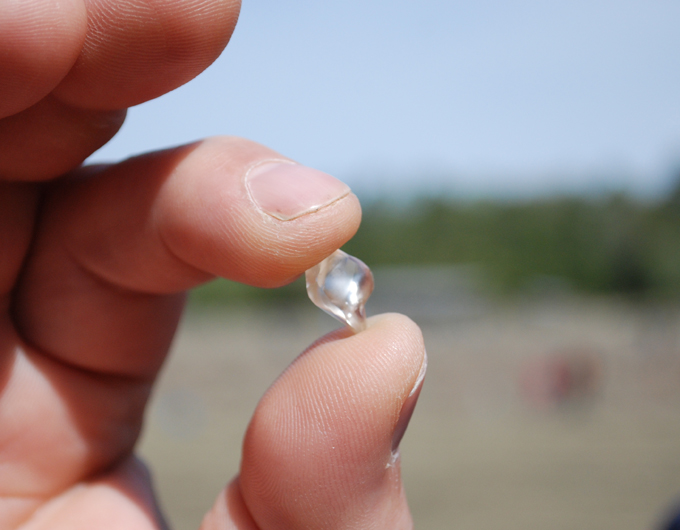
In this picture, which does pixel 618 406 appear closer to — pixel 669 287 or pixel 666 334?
pixel 666 334

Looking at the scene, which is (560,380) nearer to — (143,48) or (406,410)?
(406,410)

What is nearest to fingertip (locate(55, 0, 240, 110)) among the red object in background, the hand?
the hand

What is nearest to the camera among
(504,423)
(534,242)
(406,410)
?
(406,410)

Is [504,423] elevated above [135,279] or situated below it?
below

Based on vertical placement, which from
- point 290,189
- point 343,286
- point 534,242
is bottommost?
point 534,242

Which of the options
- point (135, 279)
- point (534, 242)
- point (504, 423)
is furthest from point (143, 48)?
point (534, 242)

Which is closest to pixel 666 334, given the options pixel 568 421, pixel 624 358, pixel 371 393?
pixel 624 358
